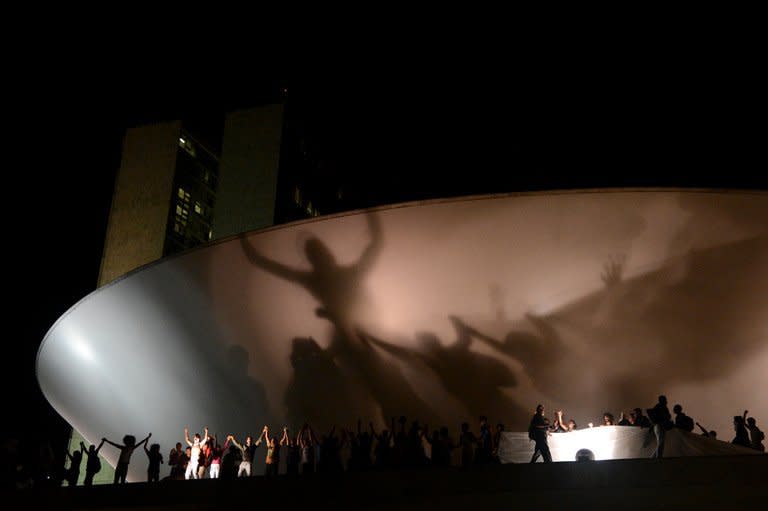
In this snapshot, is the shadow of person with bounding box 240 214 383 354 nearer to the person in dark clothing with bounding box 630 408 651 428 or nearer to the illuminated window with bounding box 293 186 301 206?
the person in dark clothing with bounding box 630 408 651 428

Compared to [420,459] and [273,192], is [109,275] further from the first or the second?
[420,459]

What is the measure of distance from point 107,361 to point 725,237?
11.5 m

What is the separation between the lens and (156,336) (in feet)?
46.5

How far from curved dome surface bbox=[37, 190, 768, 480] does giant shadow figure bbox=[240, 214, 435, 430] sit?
0.09 ft

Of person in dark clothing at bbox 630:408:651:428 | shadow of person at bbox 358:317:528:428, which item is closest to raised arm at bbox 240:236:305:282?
shadow of person at bbox 358:317:528:428

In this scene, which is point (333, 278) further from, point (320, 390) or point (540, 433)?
point (540, 433)

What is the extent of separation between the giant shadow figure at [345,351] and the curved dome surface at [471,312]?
0.09 ft

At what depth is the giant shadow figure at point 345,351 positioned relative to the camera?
1233cm

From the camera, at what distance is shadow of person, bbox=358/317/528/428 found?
12.3 metres

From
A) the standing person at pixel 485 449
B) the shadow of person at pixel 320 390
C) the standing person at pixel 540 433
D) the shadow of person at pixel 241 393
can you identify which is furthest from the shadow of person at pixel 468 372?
the shadow of person at pixel 241 393

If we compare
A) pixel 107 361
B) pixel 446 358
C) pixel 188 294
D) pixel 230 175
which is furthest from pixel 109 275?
pixel 446 358

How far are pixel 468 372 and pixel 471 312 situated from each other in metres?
1.13

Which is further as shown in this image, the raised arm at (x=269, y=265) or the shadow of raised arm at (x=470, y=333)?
the raised arm at (x=269, y=265)

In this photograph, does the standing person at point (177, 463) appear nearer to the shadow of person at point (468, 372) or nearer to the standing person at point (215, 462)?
the standing person at point (215, 462)
